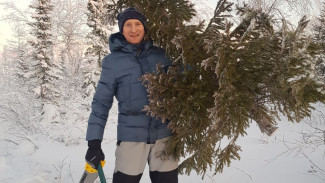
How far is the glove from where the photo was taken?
2.56 meters

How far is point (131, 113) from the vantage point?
2.56 m

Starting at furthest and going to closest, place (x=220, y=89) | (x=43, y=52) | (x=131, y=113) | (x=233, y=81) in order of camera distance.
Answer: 1. (x=43, y=52)
2. (x=131, y=113)
3. (x=220, y=89)
4. (x=233, y=81)

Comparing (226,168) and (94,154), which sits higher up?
(94,154)

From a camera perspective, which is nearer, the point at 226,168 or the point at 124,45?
the point at 124,45

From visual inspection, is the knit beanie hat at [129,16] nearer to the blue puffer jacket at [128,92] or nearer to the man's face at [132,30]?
the man's face at [132,30]

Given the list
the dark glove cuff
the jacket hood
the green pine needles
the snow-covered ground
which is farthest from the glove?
the snow-covered ground

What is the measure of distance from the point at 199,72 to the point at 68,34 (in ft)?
76.6

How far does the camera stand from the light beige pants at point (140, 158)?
2.54 meters

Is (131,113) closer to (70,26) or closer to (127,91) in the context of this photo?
(127,91)

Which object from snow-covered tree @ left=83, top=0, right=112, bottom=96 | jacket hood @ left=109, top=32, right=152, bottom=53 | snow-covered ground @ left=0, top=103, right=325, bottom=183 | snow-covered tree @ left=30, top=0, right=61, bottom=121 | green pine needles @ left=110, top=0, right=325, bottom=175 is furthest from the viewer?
snow-covered tree @ left=83, top=0, right=112, bottom=96

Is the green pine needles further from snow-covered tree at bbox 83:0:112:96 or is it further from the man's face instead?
snow-covered tree at bbox 83:0:112:96

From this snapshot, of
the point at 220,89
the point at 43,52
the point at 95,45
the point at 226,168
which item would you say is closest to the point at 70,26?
the point at 95,45

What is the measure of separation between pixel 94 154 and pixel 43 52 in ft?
43.8

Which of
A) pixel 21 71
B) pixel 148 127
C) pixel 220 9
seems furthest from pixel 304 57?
pixel 21 71
